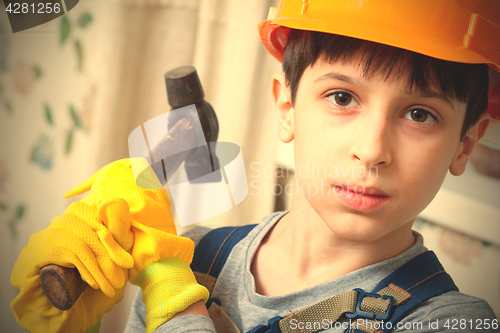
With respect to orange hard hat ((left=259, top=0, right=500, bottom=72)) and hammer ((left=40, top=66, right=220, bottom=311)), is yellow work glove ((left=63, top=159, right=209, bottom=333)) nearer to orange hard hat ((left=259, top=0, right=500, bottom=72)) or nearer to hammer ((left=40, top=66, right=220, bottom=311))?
hammer ((left=40, top=66, right=220, bottom=311))

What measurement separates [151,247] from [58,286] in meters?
0.12

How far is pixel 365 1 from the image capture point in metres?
0.49

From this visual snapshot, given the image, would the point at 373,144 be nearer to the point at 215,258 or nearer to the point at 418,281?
the point at 418,281

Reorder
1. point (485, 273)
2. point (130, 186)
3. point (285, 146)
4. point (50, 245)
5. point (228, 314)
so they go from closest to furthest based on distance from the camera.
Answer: point (50, 245)
point (130, 186)
point (228, 314)
point (485, 273)
point (285, 146)

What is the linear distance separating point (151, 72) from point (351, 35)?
25.3 inches

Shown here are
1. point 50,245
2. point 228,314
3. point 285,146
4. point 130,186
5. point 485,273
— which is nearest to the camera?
point 50,245

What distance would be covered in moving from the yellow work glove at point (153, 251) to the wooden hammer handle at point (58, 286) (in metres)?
0.09

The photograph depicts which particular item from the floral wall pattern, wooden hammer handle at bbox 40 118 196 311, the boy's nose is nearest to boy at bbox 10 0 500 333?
the boy's nose

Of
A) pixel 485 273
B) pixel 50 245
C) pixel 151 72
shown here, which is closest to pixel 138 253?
pixel 50 245

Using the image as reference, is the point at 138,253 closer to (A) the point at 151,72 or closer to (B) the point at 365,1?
(B) the point at 365,1

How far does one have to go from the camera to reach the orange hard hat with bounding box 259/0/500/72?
1.55 ft

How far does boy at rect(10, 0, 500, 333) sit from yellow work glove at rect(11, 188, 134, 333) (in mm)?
77

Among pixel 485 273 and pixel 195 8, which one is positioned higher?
pixel 195 8

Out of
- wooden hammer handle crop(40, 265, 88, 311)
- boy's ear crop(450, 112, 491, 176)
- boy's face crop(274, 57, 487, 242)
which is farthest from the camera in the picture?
boy's ear crop(450, 112, 491, 176)
